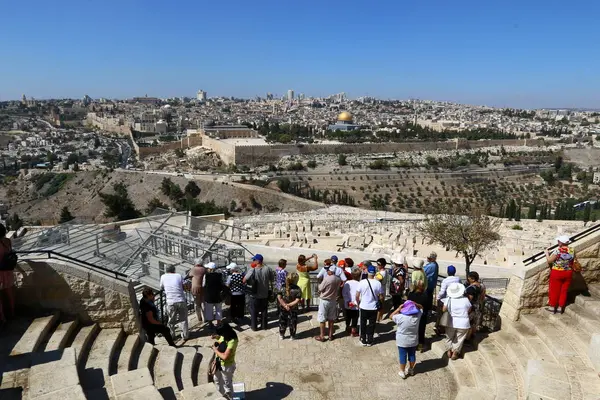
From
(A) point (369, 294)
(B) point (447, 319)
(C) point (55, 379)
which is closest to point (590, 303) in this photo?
(B) point (447, 319)

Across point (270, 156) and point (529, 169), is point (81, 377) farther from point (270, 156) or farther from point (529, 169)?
point (529, 169)

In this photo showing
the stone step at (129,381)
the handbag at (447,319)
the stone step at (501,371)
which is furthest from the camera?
the handbag at (447,319)

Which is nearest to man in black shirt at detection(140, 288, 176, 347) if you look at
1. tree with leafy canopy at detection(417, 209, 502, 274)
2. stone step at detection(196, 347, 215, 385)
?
stone step at detection(196, 347, 215, 385)

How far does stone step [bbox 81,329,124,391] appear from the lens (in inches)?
165

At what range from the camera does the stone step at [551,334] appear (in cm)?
461

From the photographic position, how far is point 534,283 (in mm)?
5516

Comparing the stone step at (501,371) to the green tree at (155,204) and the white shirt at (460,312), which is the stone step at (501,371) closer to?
the white shirt at (460,312)

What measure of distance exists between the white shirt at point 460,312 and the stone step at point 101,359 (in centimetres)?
351

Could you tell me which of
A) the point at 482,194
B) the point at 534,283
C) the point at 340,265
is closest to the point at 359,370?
the point at 340,265

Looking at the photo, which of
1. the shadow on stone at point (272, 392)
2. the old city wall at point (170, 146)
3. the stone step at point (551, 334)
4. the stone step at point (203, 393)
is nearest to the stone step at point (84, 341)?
the stone step at point (203, 393)

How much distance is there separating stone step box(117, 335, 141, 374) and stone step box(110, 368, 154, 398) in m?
0.39

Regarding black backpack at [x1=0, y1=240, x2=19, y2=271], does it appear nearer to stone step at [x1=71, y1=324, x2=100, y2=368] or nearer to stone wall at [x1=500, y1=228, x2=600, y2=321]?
stone step at [x1=71, y1=324, x2=100, y2=368]

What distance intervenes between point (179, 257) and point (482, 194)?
5029 cm

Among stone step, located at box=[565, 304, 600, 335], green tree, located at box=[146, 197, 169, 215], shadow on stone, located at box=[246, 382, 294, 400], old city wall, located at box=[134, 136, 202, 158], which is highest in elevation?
stone step, located at box=[565, 304, 600, 335]
